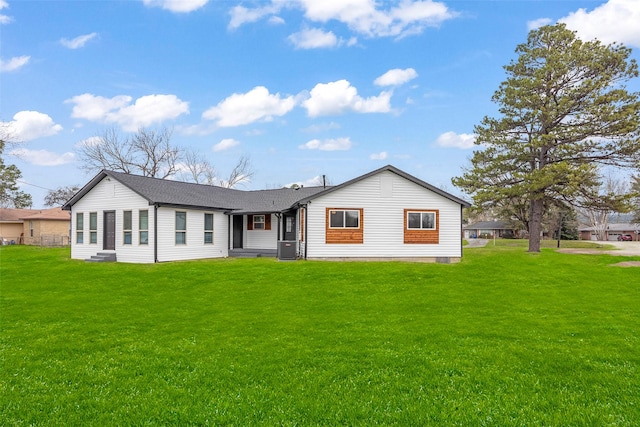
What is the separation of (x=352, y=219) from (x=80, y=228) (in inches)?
610

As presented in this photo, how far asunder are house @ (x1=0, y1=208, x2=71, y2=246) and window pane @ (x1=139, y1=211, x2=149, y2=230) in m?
22.8

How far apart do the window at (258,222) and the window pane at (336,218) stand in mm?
5376

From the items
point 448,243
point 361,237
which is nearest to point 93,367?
point 361,237

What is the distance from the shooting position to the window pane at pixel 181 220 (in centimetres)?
2089

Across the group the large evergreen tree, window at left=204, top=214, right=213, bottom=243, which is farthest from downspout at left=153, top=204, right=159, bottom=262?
the large evergreen tree

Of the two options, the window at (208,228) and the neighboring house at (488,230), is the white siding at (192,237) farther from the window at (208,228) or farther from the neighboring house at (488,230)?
the neighboring house at (488,230)

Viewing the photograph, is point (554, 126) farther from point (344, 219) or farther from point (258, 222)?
point (258, 222)

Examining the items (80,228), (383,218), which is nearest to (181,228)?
(80,228)

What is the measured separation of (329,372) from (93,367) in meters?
3.41

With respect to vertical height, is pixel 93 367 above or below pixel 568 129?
below

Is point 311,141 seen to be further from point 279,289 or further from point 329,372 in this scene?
point 329,372

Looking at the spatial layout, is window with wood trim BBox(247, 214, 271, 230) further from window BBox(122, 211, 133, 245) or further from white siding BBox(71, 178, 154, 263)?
window BBox(122, 211, 133, 245)

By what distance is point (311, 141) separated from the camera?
129 ft

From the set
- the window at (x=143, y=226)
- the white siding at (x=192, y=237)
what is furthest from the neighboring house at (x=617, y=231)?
the window at (x=143, y=226)
